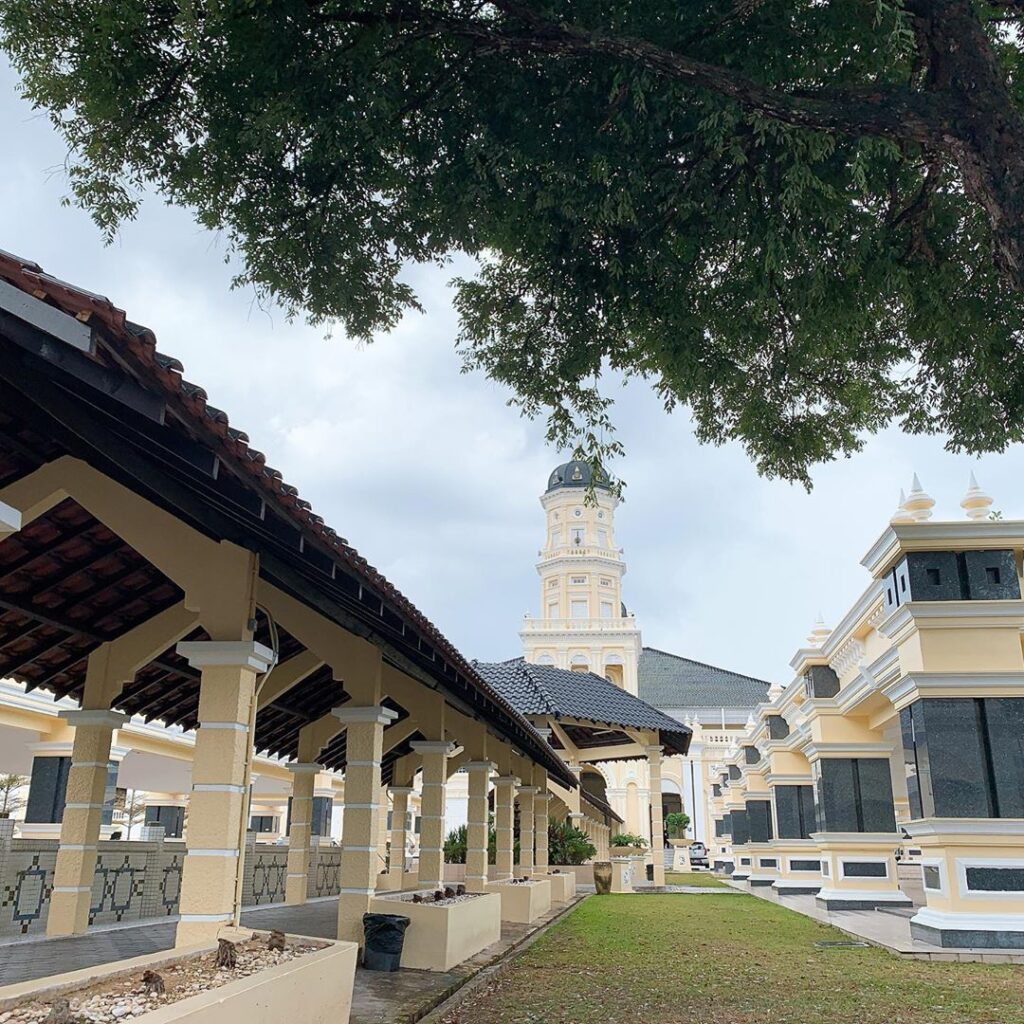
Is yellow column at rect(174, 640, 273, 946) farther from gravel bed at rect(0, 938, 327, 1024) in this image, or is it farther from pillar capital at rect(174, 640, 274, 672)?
gravel bed at rect(0, 938, 327, 1024)

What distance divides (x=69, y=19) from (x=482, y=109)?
9.15ft

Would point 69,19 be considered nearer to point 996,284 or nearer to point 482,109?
point 482,109

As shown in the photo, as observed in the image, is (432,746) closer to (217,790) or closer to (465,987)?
(465,987)

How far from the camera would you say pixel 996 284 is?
768 centimetres

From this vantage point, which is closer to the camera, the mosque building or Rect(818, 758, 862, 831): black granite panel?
Rect(818, 758, 862, 831): black granite panel

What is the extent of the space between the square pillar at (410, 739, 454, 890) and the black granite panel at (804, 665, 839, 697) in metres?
7.78

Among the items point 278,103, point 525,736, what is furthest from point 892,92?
point 525,736

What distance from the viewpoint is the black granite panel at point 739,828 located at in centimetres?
2855

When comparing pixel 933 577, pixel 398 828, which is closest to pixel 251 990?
pixel 933 577

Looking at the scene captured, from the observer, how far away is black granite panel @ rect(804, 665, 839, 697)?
16.1 meters

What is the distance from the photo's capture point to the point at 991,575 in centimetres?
1070

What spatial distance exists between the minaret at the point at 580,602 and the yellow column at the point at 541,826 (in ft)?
90.5

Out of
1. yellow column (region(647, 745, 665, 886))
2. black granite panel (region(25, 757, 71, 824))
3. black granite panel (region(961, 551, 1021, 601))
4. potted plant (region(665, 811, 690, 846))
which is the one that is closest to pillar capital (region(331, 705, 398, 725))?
black granite panel (region(961, 551, 1021, 601))

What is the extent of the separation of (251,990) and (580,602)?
151 feet
